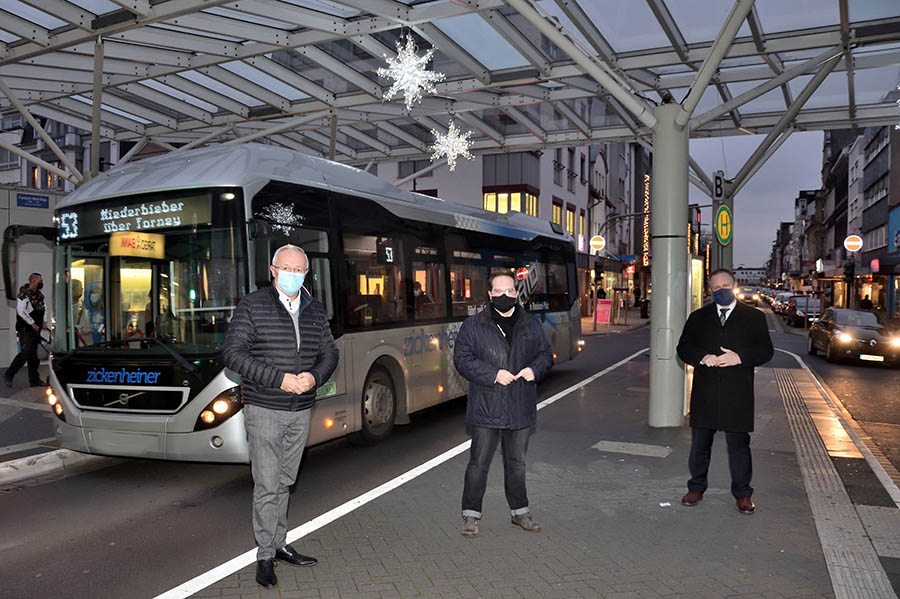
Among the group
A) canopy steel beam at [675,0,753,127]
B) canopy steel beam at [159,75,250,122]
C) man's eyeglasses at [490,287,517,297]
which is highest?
canopy steel beam at [159,75,250,122]

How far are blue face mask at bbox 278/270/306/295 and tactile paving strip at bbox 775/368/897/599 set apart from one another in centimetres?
363

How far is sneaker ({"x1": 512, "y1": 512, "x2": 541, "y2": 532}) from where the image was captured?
5.29m

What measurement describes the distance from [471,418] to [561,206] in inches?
1545

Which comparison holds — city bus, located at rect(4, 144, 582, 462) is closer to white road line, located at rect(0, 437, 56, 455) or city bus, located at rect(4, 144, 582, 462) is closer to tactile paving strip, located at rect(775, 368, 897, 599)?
white road line, located at rect(0, 437, 56, 455)

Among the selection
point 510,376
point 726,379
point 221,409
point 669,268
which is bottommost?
point 221,409

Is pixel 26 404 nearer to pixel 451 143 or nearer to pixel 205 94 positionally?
pixel 205 94

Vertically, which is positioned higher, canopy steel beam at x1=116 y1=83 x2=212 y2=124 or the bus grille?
canopy steel beam at x1=116 y1=83 x2=212 y2=124

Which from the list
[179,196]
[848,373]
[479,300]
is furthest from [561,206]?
[179,196]

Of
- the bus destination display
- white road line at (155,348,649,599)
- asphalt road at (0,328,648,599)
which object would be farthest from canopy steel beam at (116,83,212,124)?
white road line at (155,348,649,599)

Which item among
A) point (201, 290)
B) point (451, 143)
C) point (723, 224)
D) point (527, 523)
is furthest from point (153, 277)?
point (451, 143)

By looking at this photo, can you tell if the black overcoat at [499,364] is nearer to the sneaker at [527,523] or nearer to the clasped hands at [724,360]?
the sneaker at [527,523]

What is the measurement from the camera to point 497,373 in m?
4.85

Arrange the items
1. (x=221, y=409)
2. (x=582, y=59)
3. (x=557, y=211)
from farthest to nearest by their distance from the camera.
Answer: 1. (x=557, y=211)
2. (x=582, y=59)
3. (x=221, y=409)

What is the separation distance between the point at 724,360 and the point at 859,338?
47.7 feet
